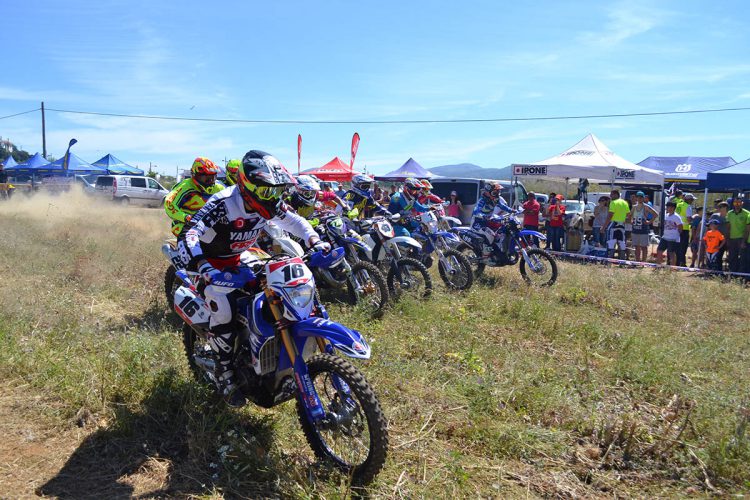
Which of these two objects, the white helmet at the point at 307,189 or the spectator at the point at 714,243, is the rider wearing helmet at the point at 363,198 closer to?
the white helmet at the point at 307,189

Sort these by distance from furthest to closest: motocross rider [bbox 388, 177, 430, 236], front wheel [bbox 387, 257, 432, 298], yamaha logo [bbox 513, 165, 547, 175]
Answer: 1. yamaha logo [bbox 513, 165, 547, 175]
2. motocross rider [bbox 388, 177, 430, 236]
3. front wheel [bbox 387, 257, 432, 298]

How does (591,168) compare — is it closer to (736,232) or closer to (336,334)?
(736,232)

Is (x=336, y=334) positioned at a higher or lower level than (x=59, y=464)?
higher

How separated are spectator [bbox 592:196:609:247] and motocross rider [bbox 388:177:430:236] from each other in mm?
8401

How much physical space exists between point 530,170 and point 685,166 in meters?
11.7

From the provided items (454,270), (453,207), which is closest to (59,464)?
(454,270)

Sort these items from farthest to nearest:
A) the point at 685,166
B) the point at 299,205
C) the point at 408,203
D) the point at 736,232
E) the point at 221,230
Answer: the point at 685,166 → the point at 736,232 → the point at 408,203 → the point at 299,205 → the point at 221,230

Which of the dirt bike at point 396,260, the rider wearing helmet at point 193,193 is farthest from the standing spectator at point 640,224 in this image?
the rider wearing helmet at point 193,193

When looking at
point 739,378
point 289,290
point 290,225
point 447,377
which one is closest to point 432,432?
point 447,377

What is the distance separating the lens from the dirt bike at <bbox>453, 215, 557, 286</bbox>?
10086mm

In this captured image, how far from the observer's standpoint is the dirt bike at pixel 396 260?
809cm

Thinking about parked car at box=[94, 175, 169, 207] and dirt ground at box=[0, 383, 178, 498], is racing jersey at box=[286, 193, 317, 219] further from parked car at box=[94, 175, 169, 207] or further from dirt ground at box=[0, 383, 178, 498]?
parked car at box=[94, 175, 169, 207]

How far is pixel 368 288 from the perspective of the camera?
7.04 metres

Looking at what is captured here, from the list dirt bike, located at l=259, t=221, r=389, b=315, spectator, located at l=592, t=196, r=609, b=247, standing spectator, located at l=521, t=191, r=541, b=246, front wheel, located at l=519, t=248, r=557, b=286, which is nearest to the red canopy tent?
standing spectator, located at l=521, t=191, r=541, b=246
